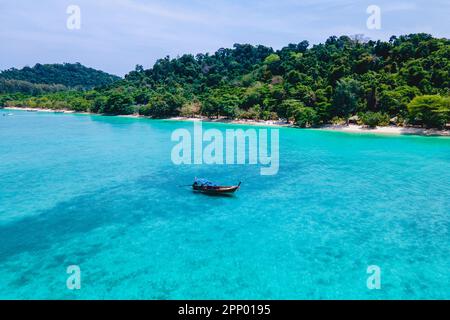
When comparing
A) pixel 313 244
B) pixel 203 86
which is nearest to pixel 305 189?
pixel 313 244

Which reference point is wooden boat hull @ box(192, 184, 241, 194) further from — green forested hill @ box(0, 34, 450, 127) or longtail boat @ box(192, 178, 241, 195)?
green forested hill @ box(0, 34, 450, 127)

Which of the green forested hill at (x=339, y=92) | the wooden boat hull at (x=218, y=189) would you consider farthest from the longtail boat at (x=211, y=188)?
the green forested hill at (x=339, y=92)

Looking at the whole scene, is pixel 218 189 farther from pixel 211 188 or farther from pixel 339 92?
pixel 339 92

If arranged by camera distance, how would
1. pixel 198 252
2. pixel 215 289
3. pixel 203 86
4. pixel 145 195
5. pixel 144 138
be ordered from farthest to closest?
1. pixel 203 86
2. pixel 144 138
3. pixel 145 195
4. pixel 198 252
5. pixel 215 289

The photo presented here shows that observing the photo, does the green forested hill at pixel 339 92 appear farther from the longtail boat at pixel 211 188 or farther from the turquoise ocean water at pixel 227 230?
the longtail boat at pixel 211 188

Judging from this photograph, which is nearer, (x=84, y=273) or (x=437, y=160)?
(x=84, y=273)

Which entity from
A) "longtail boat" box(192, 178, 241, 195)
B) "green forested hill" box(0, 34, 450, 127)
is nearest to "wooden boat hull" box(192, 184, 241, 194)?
"longtail boat" box(192, 178, 241, 195)

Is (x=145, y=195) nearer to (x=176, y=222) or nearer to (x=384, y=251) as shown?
(x=176, y=222)

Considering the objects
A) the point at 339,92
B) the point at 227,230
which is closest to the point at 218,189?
→ the point at 227,230
